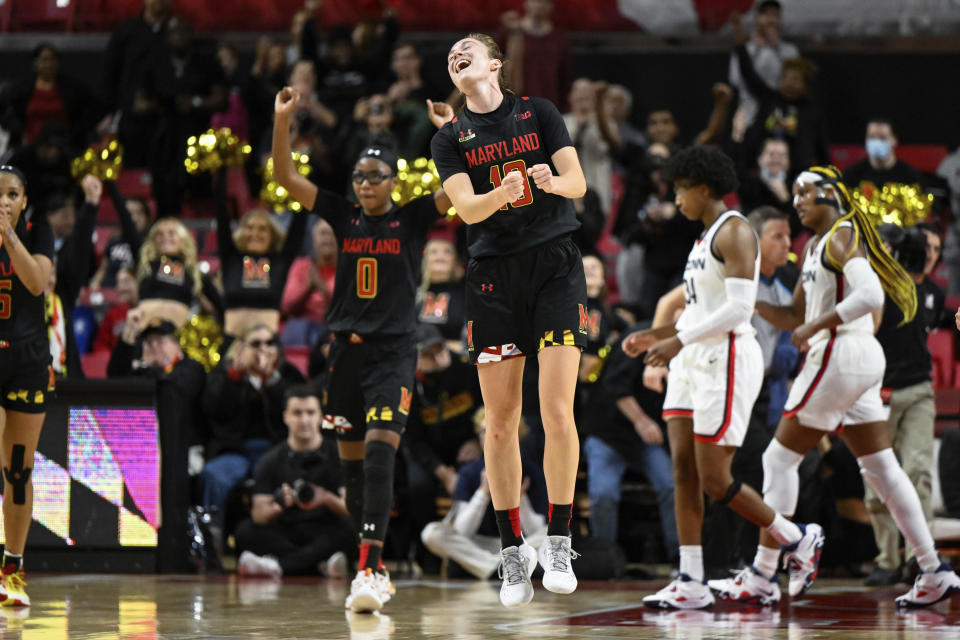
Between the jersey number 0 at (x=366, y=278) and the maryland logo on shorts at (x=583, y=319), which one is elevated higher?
the jersey number 0 at (x=366, y=278)

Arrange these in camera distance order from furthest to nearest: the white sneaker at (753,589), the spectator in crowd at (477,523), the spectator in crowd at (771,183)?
the spectator in crowd at (771,183), the spectator in crowd at (477,523), the white sneaker at (753,589)

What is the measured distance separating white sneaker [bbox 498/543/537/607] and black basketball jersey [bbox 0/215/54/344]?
9.27 feet

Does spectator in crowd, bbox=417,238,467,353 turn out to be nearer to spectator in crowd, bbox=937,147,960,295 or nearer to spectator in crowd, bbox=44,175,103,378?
spectator in crowd, bbox=44,175,103,378

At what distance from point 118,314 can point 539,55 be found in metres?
4.76

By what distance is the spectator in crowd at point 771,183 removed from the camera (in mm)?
10703

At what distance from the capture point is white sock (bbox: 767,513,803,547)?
6.54 m

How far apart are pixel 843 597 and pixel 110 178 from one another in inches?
252

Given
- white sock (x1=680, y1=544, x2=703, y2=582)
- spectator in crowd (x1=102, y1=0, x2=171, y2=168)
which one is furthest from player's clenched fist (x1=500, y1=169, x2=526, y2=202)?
spectator in crowd (x1=102, y1=0, x2=171, y2=168)

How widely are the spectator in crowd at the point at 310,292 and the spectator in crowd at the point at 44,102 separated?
3580 mm

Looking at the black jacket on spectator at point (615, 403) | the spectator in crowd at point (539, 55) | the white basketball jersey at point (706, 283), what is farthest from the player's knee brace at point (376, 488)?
the spectator in crowd at point (539, 55)

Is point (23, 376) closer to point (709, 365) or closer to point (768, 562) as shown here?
point (709, 365)

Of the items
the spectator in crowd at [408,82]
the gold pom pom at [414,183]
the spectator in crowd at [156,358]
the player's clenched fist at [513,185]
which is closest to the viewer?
the player's clenched fist at [513,185]

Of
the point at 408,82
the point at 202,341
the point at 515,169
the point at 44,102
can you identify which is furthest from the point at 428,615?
the point at 44,102

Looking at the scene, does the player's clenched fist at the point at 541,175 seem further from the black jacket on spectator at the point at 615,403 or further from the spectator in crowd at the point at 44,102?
the spectator in crowd at the point at 44,102
